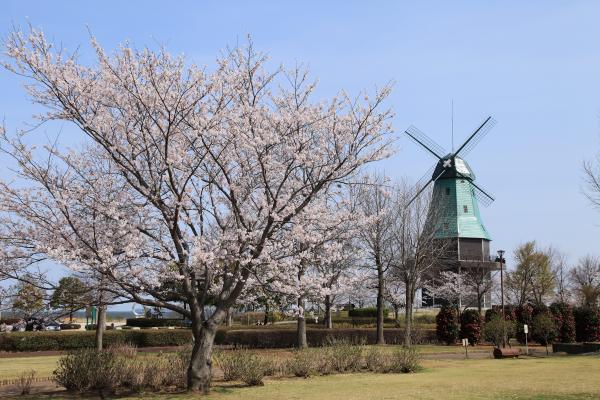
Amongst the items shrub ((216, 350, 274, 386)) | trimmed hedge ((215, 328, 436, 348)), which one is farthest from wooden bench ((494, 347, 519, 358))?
shrub ((216, 350, 274, 386))

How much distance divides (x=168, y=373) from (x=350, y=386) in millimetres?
5343

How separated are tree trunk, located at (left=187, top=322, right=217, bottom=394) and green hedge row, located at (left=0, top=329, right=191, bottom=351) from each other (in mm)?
16837

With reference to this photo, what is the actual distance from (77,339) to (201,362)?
21.0 metres

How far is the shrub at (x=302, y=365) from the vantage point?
70.0 feet

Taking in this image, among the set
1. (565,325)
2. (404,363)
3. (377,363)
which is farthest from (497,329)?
(377,363)

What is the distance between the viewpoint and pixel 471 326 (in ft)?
134

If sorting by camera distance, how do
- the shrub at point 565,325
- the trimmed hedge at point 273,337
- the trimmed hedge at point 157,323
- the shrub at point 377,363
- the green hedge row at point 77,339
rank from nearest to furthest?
the shrub at point 377,363 → the green hedge row at point 77,339 → the trimmed hedge at point 273,337 → the shrub at point 565,325 → the trimmed hedge at point 157,323

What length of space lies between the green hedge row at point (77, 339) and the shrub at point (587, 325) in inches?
1012

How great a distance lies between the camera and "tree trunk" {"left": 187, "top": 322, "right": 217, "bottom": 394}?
16531 millimetres

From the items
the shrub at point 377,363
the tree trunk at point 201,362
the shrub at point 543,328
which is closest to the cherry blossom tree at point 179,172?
the tree trunk at point 201,362

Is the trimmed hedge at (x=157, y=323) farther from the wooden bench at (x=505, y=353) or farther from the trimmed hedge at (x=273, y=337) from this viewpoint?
the wooden bench at (x=505, y=353)

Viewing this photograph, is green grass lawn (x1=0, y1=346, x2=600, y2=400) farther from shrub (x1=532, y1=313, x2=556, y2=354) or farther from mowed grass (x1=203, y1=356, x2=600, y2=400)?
shrub (x1=532, y1=313, x2=556, y2=354)

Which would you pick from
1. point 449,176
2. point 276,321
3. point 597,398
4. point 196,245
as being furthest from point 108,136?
point 449,176

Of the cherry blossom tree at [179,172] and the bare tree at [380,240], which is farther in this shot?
the bare tree at [380,240]
